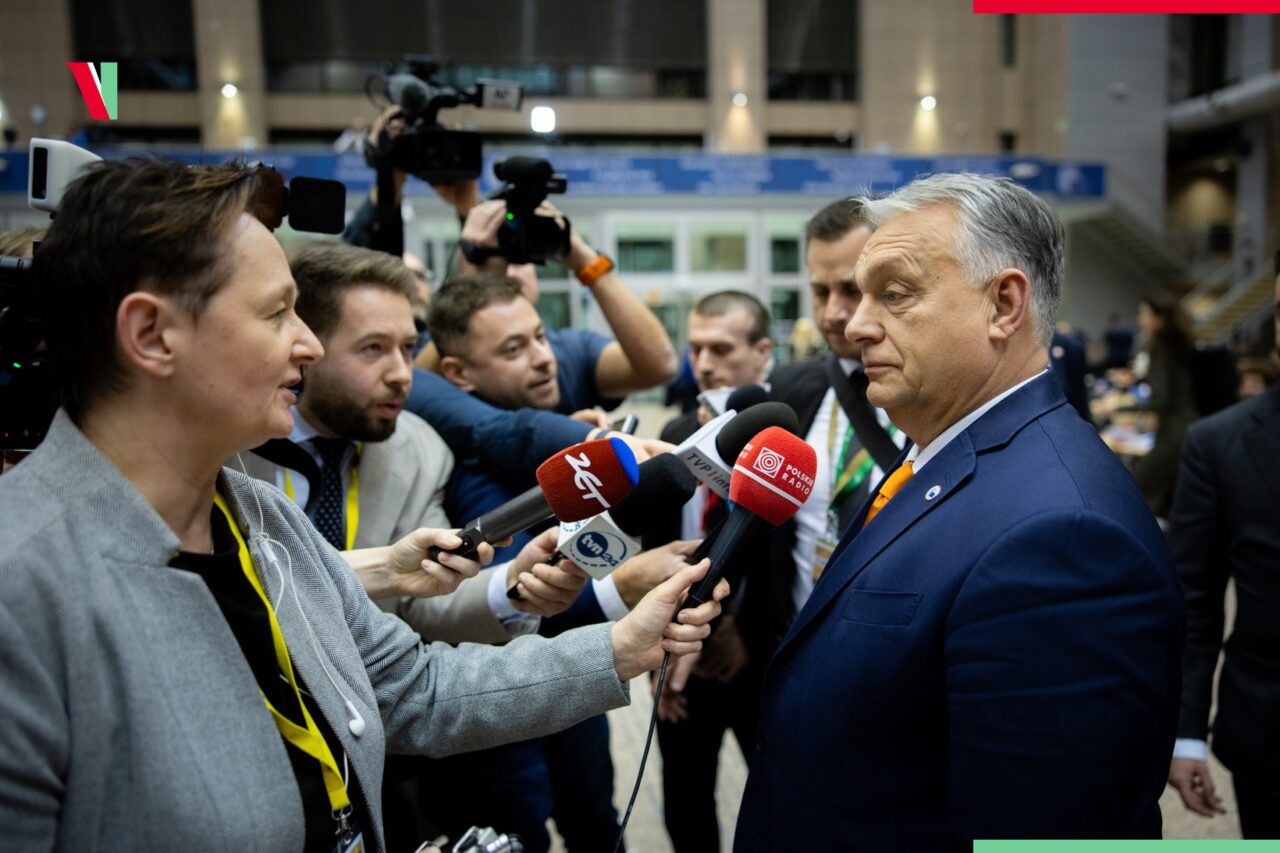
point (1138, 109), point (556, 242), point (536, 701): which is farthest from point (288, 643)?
point (1138, 109)

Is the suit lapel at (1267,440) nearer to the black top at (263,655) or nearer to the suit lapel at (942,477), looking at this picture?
the suit lapel at (942,477)

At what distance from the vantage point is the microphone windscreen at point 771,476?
1225 mm

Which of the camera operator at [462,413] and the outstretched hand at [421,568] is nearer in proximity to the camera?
the outstretched hand at [421,568]

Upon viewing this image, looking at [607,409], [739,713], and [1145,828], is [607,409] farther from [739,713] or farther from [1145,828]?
[1145,828]

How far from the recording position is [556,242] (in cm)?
231

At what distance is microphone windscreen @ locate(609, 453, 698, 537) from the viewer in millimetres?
1286

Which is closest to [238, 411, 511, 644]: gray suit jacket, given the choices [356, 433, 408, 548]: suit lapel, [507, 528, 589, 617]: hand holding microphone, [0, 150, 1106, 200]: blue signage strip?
[356, 433, 408, 548]: suit lapel

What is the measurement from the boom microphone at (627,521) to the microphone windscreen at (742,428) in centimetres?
7

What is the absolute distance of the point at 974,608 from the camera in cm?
99

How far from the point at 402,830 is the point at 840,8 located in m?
18.1

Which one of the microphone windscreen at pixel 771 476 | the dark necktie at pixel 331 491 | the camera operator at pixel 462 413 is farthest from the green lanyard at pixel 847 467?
the dark necktie at pixel 331 491

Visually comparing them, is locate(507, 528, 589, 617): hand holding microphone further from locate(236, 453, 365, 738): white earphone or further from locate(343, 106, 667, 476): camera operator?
locate(236, 453, 365, 738): white earphone

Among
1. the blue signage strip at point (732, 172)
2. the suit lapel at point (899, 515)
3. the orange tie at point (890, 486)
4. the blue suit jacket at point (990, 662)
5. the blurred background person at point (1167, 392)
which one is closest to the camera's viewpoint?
the blue suit jacket at point (990, 662)

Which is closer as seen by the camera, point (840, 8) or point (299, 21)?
point (299, 21)
